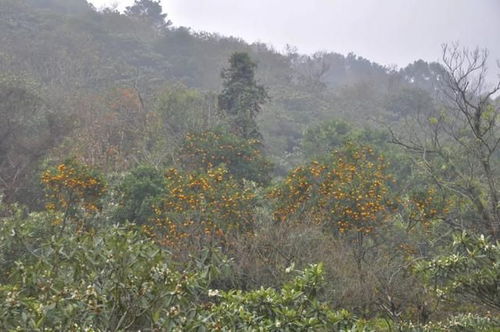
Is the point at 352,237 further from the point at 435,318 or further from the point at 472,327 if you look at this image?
the point at 472,327

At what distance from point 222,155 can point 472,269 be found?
38.0 ft

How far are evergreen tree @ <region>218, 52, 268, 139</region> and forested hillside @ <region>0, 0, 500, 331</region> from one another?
87 millimetres

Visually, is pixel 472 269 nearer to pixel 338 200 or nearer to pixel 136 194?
pixel 338 200

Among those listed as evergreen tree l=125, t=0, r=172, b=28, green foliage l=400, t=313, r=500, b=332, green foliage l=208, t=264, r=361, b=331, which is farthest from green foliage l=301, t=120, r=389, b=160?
evergreen tree l=125, t=0, r=172, b=28

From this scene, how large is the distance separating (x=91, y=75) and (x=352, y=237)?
26266mm

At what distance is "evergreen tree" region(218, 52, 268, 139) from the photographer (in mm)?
20641

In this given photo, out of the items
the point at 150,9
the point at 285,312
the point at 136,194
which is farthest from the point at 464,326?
the point at 150,9

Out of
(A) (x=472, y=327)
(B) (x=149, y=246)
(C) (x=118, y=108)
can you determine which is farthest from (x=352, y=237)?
(C) (x=118, y=108)

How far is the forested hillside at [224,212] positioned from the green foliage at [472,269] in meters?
0.02

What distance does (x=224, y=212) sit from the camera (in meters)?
10.9

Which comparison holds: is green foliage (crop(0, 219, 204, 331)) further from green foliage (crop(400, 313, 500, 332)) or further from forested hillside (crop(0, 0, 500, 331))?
green foliage (crop(400, 313, 500, 332))

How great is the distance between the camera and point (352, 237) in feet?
37.6

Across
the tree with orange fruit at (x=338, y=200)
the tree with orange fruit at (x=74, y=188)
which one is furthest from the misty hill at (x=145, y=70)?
the tree with orange fruit at (x=338, y=200)

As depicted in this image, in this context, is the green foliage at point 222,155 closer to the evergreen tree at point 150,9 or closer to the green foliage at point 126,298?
the green foliage at point 126,298
